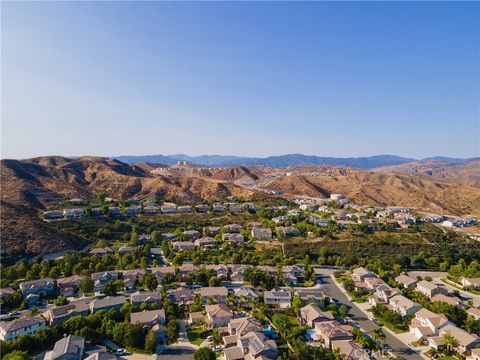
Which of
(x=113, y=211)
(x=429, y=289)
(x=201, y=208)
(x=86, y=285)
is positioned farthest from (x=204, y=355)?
(x=201, y=208)

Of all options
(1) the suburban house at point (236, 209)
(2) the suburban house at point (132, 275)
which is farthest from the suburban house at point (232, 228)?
(2) the suburban house at point (132, 275)

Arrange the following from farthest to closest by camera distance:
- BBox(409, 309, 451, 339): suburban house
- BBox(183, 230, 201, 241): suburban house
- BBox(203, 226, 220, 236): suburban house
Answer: BBox(203, 226, 220, 236): suburban house
BBox(183, 230, 201, 241): suburban house
BBox(409, 309, 451, 339): suburban house

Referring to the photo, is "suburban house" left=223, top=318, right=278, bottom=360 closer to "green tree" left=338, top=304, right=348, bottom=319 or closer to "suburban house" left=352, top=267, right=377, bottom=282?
"green tree" left=338, top=304, right=348, bottom=319

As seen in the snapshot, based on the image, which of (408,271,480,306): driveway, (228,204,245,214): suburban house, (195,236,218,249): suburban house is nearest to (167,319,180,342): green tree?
(195,236,218,249): suburban house

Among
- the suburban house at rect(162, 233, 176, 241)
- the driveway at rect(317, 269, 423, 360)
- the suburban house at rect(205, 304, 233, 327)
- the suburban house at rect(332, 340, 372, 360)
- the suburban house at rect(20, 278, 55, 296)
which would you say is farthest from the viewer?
the suburban house at rect(162, 233, 176, 241)

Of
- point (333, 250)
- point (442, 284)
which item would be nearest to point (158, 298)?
point (333, 250)

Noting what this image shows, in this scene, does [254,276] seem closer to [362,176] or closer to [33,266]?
[33,266]
